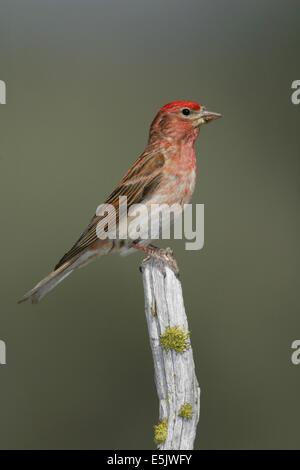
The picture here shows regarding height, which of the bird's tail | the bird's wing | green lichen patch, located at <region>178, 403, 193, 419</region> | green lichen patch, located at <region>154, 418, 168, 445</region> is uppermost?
the bird's wing

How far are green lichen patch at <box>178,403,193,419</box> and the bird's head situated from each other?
2.70 metres

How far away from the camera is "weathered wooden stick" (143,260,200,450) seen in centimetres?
436

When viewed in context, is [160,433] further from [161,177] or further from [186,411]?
[161,177]

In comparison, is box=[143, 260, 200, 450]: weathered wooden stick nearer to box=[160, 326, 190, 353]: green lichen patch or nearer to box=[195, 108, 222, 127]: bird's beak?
box=[160, 326, 190, 353]: green lichen patch

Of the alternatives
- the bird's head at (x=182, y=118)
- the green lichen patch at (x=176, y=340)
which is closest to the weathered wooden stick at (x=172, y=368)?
the green lichen patch at (x=176, y=340)

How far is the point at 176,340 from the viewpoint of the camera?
4387mm

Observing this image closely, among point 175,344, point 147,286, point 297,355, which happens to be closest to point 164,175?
point 147,286

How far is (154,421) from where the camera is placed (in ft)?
27.1

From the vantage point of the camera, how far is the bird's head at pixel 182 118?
5.61m

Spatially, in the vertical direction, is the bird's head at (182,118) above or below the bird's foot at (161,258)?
above

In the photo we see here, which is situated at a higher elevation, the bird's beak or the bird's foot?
the bird's beak

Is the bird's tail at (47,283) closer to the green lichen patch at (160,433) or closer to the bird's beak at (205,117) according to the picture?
the green lichen patch at (160,433)

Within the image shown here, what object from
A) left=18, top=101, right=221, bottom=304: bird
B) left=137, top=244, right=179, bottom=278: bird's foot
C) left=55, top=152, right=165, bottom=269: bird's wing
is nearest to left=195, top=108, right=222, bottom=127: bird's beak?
left=18, top=101, right=221, bottom=304: bird

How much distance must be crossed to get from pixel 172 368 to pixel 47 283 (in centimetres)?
153
